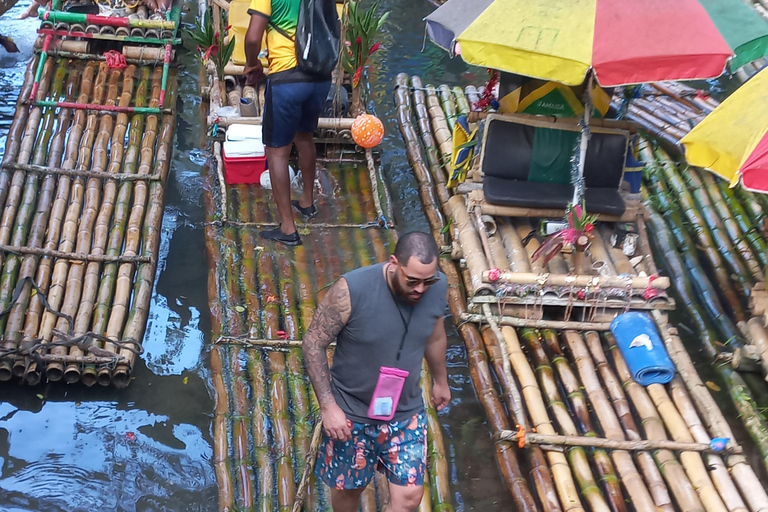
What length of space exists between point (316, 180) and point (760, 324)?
357 centimetres

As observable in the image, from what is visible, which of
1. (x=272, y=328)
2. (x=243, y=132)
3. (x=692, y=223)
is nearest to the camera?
(x=272, y=328)

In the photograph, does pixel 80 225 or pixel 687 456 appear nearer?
pixel 687 456

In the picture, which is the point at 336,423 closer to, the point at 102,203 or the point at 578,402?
the point at 578,402

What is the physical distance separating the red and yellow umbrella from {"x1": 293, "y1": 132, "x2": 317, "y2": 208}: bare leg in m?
2.68

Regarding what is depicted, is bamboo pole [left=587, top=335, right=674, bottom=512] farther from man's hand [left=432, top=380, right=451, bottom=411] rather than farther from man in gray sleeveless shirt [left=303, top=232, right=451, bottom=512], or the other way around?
man in gray sleeveless shirt [left=303, top=232, right=451, bottom=512]

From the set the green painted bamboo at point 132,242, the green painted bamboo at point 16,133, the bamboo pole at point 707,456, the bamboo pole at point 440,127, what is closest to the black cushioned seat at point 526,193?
the bamboo pole at point 440,127

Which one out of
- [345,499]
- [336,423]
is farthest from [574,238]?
[336,423]

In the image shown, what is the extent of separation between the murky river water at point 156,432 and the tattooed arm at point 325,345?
130cm

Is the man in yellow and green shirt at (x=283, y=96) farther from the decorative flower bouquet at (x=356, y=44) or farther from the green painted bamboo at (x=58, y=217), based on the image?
the green painted bamboo at (x=58, y=217)

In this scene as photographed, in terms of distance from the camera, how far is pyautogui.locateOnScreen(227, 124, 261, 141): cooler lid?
6.52 m

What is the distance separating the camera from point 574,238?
5.49 metres

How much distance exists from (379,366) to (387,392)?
0.12 m

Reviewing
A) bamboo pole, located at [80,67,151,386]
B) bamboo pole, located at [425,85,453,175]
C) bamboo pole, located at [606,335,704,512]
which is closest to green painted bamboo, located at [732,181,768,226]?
bamboo pole, located at [606,335,704,512]

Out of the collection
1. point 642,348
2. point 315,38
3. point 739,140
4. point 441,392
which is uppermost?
point 315,38
